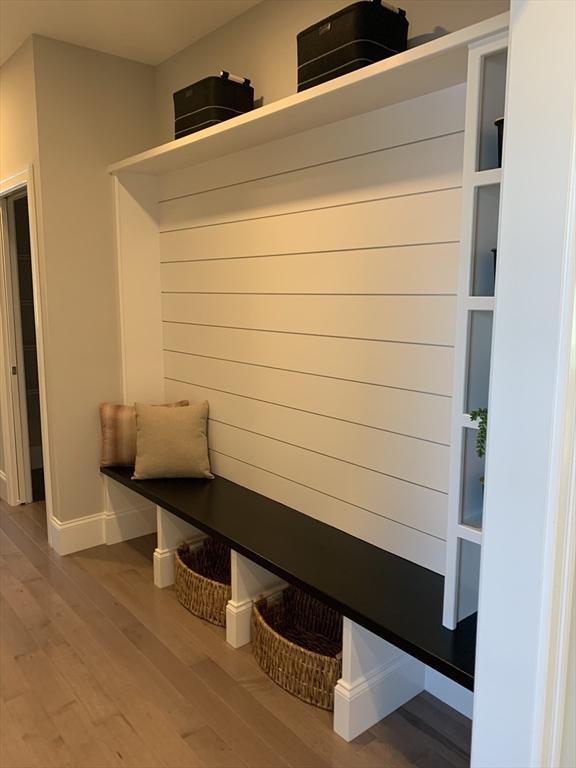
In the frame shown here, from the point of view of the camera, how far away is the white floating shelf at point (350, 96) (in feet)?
5.43

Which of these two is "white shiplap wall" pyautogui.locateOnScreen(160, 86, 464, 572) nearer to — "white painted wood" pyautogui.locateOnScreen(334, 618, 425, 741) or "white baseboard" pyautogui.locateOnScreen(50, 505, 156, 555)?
"white painted wood" pyautogui.locateOnScreen(334, 618, 425, 741)

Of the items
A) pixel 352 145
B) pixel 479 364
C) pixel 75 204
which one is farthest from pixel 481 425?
pixel 75 204

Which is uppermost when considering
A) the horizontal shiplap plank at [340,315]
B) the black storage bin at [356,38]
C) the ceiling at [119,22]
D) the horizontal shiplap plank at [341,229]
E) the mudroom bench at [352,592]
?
the ceiling at [119,22]

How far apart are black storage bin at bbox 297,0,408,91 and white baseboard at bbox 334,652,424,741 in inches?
77.7

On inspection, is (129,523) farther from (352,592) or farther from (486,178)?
(486,178)

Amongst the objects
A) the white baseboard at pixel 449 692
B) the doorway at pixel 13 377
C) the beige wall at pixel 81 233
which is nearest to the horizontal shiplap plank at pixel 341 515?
the white baseboard at pixel 449 692

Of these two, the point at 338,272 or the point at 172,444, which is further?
the point at 172,444

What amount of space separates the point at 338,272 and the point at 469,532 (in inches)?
43.3

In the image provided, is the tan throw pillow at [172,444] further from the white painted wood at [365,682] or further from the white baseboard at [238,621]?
the white painted wood at [365,682]

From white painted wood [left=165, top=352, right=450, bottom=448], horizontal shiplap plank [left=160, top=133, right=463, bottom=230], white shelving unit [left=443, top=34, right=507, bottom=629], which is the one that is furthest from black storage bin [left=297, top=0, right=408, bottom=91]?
white painted wood [left=165, top=352, right=450, bottom=448]

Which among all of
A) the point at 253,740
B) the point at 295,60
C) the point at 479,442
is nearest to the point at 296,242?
the point at 295,60

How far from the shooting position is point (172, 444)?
3082mm

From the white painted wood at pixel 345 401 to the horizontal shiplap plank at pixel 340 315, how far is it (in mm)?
195

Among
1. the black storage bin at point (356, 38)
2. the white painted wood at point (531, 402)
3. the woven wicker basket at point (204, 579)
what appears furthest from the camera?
the woven wicker basket at point (204, 579)
